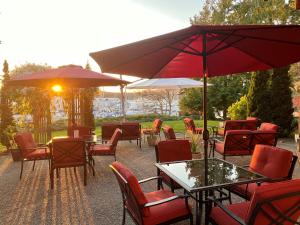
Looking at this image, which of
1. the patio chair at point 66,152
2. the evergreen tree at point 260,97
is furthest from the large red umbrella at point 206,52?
the evergreen tree at point 260,97

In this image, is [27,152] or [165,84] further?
[165,84]

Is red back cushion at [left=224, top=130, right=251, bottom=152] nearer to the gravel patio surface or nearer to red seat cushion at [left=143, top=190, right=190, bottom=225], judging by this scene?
the gravel patio surface

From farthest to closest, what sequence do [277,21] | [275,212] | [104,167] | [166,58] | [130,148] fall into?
[277,21]
[130,148]
[104,167]
[166,58]
[275,212]

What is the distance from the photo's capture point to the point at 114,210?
4070mm

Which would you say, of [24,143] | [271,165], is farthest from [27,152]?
[271,165]

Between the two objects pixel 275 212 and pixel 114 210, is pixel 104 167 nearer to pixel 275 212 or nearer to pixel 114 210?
pixel 114 210

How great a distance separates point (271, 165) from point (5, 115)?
26.7ft

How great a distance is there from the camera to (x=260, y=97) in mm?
11375

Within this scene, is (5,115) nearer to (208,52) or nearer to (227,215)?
(208,52)

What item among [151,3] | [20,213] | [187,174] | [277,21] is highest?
[277,21]

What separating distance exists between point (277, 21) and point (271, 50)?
63.9ft

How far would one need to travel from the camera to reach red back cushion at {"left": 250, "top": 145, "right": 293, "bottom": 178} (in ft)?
10.8

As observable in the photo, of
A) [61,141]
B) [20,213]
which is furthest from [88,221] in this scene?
[61,141]

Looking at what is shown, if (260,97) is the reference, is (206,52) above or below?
above
